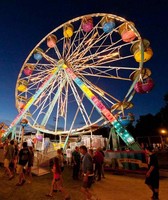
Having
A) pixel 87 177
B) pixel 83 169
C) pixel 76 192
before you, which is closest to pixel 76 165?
pixel 76 192

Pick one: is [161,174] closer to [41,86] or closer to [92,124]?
[92,124]

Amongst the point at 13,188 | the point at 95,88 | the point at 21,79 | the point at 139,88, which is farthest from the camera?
the point at 21,79

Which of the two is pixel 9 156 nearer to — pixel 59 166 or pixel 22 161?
pixel 22 161

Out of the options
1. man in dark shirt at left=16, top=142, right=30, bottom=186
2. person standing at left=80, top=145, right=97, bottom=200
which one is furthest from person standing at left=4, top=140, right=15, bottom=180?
person standing at left=80, top=145, right=97, bottom=200

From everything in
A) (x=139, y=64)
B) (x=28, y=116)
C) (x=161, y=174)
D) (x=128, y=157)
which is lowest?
(x=161, y=174)

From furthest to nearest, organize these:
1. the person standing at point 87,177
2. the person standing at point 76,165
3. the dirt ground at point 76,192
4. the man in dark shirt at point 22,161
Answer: the person standing at point 76,165 < the man in dark shirt at point 22,161 < the dirt ground at point 76,192 < the person standing at point 87,177

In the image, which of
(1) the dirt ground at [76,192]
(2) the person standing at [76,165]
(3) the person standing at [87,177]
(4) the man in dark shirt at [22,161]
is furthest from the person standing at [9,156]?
(3) the person standing at [87,177]

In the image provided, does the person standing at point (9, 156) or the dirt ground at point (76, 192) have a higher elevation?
the person standing at point (9, 156)

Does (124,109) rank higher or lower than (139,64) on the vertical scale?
lower

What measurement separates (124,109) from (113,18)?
22.8ft

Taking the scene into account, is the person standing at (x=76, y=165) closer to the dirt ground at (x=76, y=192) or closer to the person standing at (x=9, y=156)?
the dirt ground at (x=76, y=192)

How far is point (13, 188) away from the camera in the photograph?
6434mm

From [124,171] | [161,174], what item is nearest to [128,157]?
[124,171]

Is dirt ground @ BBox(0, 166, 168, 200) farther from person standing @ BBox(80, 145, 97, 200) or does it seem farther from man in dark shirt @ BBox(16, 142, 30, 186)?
person standing @ BBox(80, 145, 97, 200)
